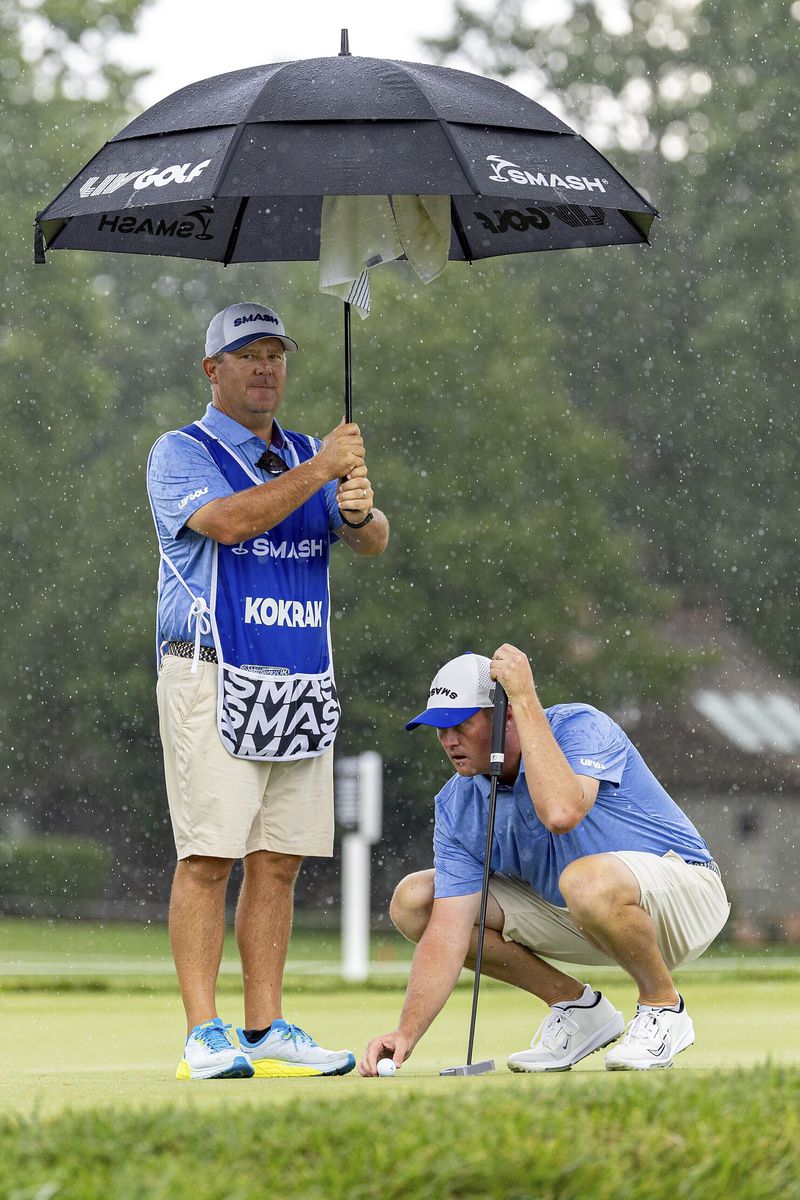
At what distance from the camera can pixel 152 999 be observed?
34.7 feet

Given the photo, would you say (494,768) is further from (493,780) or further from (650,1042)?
(650,1042)

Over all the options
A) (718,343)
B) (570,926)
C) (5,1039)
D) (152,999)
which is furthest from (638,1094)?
(718,343)

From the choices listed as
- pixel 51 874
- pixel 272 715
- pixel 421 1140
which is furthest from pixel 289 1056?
pixel 51 874

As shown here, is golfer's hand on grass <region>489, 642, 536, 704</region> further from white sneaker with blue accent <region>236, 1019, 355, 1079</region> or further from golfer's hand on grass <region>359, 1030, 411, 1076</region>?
white sneaker with blue accent <region>236, 1019, 355, 1079</region>

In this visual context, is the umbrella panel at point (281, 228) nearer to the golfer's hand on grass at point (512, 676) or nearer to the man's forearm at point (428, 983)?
the golfer's hand on grass at point (512, 676)

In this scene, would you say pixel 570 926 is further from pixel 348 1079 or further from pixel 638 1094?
pixel 638 1094

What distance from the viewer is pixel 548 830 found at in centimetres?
443

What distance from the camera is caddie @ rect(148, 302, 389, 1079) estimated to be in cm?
441

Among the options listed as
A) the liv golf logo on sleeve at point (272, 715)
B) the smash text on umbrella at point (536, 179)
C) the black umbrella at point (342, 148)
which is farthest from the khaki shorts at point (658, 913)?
the smash text on umbrella at point (536, 179)

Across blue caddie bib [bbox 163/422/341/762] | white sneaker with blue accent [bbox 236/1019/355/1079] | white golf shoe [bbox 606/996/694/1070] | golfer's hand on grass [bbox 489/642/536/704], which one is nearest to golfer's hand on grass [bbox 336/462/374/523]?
blue caddie bib [bbox 163/422/341/762]

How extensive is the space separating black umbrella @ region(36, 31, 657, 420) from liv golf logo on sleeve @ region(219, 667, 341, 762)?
79 cm

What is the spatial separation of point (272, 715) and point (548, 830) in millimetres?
704

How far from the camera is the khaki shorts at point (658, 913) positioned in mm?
4359

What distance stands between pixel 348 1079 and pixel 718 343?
19.8m
